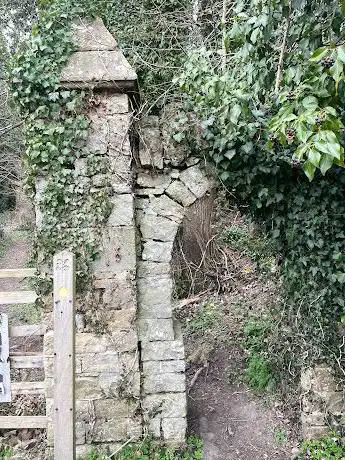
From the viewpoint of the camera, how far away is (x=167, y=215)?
168 inches

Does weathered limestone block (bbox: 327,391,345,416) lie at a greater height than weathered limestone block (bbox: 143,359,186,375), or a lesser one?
lesser

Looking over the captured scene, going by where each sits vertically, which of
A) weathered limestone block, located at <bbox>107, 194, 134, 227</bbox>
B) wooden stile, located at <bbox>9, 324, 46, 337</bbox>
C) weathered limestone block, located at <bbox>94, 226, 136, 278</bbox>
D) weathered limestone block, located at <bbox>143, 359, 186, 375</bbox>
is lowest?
weathered limestone block, located at <bbox>143, 359, 186, 375</bbox>

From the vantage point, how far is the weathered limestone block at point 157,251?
14.0 feet

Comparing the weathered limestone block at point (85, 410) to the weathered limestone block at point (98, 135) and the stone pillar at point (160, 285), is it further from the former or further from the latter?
the weathered limestone block at point (98, 135)

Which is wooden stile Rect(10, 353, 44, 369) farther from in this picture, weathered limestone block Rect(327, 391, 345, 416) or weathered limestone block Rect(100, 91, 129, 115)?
weathered limestone block Rect(327, 391, 345, 416)

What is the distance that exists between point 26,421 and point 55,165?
7.89ft

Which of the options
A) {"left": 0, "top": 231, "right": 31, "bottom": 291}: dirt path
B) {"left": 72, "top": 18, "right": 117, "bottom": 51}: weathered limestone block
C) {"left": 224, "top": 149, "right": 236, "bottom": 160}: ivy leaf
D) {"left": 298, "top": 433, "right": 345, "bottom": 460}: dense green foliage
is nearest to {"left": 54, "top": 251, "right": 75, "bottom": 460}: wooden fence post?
{"left": 224, "top": 149, "right": 236, "bottom": 160}: ivy leaf

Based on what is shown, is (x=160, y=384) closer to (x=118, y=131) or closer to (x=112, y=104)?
(x=118, y=131)

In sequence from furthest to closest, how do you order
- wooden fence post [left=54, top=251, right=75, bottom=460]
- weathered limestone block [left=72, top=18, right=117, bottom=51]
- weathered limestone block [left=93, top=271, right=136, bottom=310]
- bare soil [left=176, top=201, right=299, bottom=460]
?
bare soil [left=176, top=201, right=299, bottom=460] → weathered limestone block [left=93, top=271, right=136, bottom=310] → weathered limestone block [left=72, top=18, right=117, bottom=51] → wooden fence post [left=54, top=251, right=75, bottom=460]

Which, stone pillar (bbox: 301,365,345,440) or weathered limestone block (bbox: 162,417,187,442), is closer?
weathered limestone block (bbox: 162,417,187,442)

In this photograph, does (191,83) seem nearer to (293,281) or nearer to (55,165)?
(55,165)

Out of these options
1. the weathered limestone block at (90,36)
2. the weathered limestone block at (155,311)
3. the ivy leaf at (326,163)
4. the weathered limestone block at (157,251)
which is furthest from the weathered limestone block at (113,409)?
the weathered limestone block at (90,36)

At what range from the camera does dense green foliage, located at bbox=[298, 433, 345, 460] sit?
168 inches

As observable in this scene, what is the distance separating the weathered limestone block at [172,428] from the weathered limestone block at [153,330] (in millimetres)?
785
